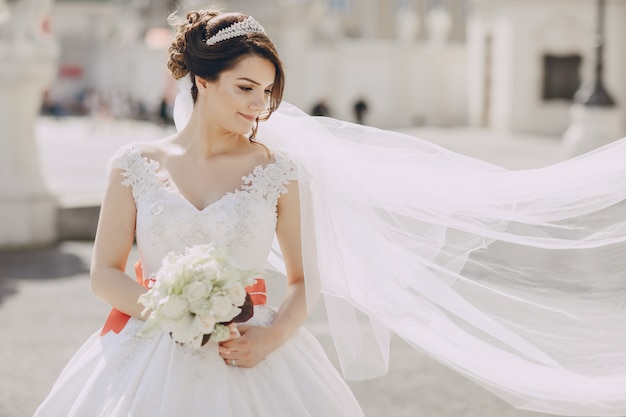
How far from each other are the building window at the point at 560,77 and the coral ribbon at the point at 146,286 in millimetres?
33700

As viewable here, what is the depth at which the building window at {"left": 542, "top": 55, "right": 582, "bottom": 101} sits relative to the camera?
116ft

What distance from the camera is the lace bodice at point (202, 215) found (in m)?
3.06

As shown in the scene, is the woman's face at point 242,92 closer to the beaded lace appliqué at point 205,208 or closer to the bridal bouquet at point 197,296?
the beaded lace appliqué at point 205,208

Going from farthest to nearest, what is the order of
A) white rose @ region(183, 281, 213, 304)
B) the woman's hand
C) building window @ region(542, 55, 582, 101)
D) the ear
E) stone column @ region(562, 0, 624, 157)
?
building window @ region(542, 55, 582, 101) → stone column @ region(562, 0, 624, 157) → the ear → the woman's hand → white rose @ region(183, 281, 213, 304)

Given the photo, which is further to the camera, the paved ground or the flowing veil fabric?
the paved ground

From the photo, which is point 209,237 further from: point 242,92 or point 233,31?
point 233,31

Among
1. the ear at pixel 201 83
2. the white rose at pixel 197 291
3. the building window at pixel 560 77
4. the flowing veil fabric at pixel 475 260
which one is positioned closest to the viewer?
the white rose at pixel 197 291

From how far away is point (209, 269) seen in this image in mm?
Answer: 2754

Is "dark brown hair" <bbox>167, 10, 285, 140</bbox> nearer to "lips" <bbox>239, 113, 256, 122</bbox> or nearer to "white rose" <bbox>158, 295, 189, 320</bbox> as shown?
"lips" <bbox>239, 113, 256, 122</bbox>

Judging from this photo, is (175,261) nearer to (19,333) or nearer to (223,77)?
(223,77)

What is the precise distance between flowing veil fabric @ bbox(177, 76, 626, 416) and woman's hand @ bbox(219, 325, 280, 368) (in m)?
0.50

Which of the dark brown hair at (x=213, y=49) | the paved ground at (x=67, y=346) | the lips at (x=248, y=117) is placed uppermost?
the dark brown hair at (x=213, y=49)

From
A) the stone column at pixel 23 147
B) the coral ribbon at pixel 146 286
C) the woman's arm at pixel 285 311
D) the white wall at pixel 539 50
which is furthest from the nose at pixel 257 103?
the white wall at pixel 539 50

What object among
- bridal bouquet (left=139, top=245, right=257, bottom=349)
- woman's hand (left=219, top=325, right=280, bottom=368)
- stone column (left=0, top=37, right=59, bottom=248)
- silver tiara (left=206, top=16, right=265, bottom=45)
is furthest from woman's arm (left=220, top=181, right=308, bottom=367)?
stone column (left=0, top=37, right=59, bottom=248)
